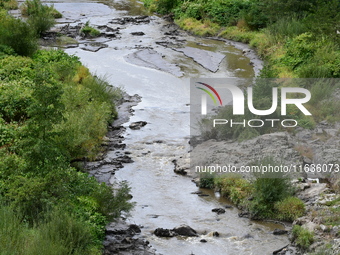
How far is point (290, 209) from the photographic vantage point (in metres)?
10.9

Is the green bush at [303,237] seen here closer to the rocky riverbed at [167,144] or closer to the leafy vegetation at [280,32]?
the rocky riverbed at [167,144]

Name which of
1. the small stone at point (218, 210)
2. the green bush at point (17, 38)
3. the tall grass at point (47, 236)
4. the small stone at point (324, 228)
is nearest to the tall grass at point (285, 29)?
the green bush at point (17, 38)

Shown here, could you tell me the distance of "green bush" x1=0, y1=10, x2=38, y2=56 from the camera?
19641 mm

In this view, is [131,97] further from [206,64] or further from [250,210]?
[250,210]

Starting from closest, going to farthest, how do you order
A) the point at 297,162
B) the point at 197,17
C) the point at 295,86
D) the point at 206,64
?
the point at 297,162 → the point at 295,86 → the point at 206,64 → the point at 197,17

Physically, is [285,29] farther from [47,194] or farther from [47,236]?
[47,236]

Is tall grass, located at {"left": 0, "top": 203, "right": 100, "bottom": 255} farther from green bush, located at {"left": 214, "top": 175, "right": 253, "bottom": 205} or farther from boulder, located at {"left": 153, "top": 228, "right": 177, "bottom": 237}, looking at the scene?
green bush, located at {"left": 214, "top": 175, "right": 253, "bottom": 205}

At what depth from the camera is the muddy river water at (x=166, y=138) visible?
10219mm

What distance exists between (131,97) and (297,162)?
7855 millimetres

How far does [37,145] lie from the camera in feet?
28.5

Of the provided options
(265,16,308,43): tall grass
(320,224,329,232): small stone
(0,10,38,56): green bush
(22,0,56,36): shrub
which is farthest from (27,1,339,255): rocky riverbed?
(0,10,38,56): green bush

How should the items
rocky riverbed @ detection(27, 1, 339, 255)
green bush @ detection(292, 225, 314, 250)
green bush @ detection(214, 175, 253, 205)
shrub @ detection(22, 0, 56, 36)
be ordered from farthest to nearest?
shrub @ detection(22, 0, 56, 36)
green bush @ detection(214, 175, 253, 205)
rocky riverbed @ detection(27, 1, 339, 255)
green bush @ detection(292, 225, 314, 250)

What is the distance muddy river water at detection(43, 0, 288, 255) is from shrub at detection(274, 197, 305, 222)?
11.1 inches

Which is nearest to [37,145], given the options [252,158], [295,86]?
[252,158]
